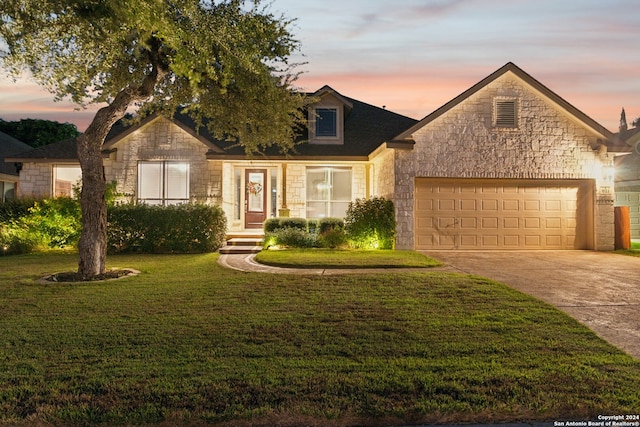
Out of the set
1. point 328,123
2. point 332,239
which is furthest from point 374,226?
point 328,123

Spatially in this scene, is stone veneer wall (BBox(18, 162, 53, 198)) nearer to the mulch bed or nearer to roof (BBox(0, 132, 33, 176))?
roof (BBox(0, 132, 33, 176))

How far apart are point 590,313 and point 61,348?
6759mm

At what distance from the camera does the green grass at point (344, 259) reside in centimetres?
981

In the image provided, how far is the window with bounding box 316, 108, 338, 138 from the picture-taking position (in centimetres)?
1703

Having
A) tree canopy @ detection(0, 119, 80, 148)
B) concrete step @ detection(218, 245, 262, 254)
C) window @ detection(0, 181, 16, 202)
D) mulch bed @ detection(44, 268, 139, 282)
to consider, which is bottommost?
mulch bed @ detection(44, 268, 139, 282)

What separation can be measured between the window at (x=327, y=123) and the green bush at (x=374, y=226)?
Answer: 429cm

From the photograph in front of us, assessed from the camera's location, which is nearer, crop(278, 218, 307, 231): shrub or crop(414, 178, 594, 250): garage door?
crop(414, 178, 594, 250): garage door

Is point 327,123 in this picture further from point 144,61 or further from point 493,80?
point 144,61

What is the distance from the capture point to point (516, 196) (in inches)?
554

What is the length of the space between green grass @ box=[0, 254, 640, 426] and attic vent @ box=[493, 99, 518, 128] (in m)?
8.39

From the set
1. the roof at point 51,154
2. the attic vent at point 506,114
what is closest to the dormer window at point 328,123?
the attic vent at point 506,114

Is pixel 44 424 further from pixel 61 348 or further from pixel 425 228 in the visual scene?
pixel 425 228

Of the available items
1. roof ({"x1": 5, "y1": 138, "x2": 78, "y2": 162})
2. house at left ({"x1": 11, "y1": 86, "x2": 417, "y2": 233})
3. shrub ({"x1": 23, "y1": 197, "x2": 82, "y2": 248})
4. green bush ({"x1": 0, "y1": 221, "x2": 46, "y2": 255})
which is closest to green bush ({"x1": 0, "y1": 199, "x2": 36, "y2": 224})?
green bush ({"x1": 0, "y1": 221, "x2": 46, "y2": 255})

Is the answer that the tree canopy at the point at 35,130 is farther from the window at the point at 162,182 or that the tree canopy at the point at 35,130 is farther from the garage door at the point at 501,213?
the garage door at the point at 501,213
